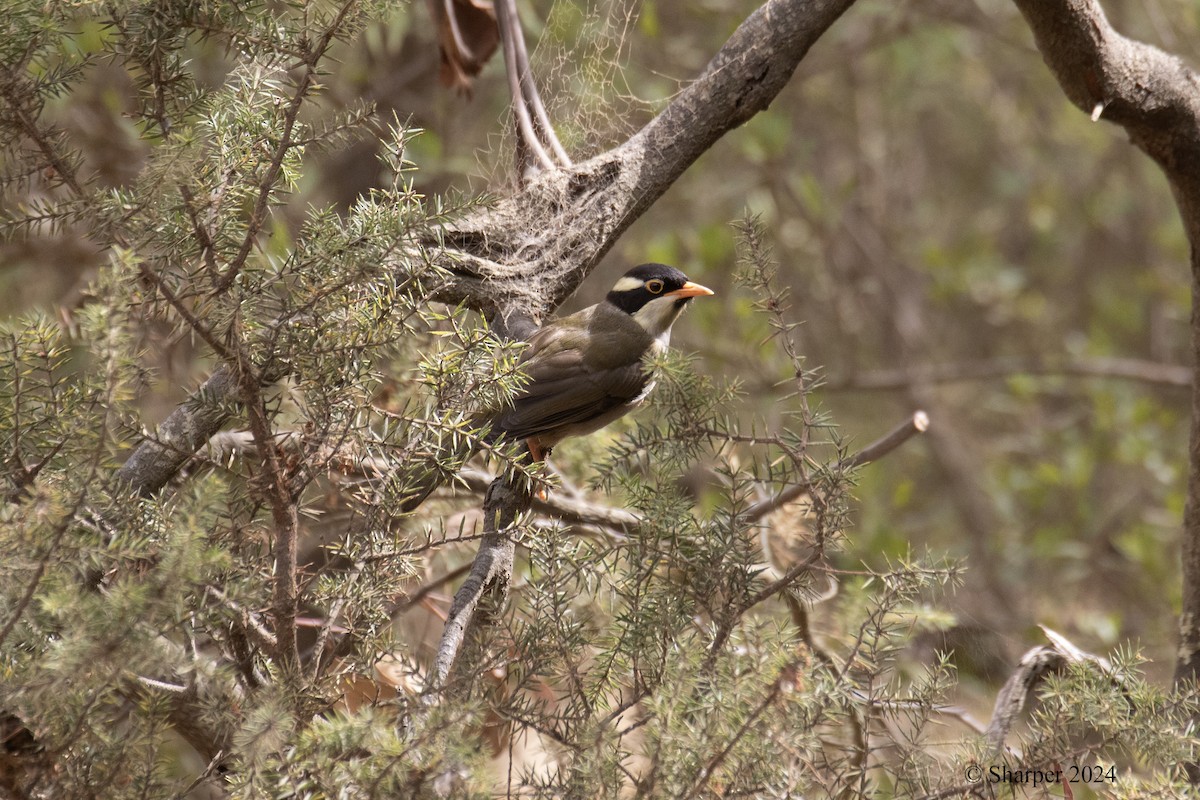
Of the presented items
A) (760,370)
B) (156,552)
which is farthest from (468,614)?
(760,370)

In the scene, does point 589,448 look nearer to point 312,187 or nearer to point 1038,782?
point 1038,782

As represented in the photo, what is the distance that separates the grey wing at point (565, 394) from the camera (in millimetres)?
4387

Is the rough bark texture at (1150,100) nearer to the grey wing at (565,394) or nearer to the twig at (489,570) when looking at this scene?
the grey wing at (565,394)

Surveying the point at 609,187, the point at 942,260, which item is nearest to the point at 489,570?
the point at 609,187

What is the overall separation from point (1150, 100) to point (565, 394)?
2.31 meters

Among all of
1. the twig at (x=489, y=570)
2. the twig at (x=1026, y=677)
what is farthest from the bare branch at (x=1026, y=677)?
the twig at (x=489, y=570)

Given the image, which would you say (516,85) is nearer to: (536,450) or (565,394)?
(565,394)

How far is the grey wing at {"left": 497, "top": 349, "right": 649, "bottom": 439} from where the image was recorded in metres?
4.39

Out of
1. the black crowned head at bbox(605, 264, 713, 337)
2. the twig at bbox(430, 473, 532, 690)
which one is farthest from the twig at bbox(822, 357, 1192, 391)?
the twig at bbox(430, 473, 532, 690)

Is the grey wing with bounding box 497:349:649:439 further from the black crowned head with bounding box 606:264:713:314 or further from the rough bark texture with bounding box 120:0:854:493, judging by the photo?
the rough bark texture with bounding box 120:0:854:493

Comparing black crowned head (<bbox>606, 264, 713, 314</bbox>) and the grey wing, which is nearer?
the grey wing

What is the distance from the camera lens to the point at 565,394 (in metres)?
4.48

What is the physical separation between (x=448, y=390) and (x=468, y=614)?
683mm

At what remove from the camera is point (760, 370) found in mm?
7438
